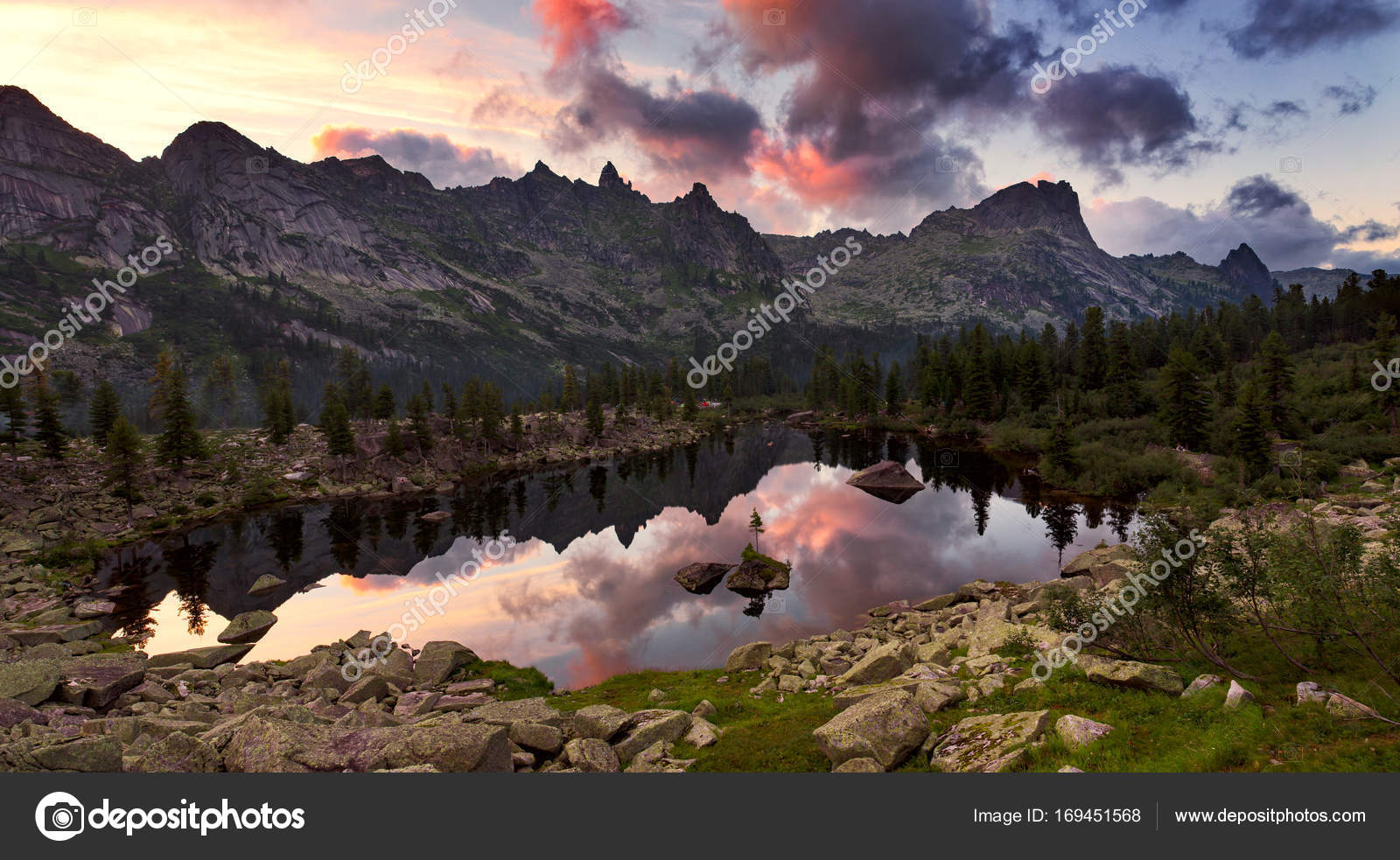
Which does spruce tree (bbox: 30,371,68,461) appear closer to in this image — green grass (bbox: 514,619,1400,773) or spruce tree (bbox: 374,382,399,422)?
spruce tree (bbox: 374,382,399,422)

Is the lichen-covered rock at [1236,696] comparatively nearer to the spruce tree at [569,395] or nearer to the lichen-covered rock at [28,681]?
the lichen-covered rock at [28,681]

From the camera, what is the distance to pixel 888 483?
7625 centimetres

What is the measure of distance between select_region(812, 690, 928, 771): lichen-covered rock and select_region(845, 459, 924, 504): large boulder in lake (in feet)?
198

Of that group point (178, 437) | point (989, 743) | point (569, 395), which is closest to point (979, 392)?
point (569, 395)

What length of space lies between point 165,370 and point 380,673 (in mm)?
113889

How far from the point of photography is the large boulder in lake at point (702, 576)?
4281 centimetres

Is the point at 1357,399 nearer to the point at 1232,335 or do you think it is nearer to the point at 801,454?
the point at 801,454

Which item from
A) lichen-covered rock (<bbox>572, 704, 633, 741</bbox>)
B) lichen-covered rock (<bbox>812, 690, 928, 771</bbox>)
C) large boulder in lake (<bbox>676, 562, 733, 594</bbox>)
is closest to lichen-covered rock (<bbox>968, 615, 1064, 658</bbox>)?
lichen-covered rock (<bbox>812, 690, 928, 771</bbox>)

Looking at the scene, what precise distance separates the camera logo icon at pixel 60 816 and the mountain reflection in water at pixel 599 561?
70.4 feet

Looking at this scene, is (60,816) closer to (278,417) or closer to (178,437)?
(178,437)

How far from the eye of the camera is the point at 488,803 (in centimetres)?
919

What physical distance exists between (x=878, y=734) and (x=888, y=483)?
67.5 meters

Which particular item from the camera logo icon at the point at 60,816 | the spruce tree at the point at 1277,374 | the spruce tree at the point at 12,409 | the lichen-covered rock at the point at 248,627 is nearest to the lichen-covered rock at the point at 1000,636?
the camera logo icon at the point at 60,816

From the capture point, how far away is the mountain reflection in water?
35.1m
